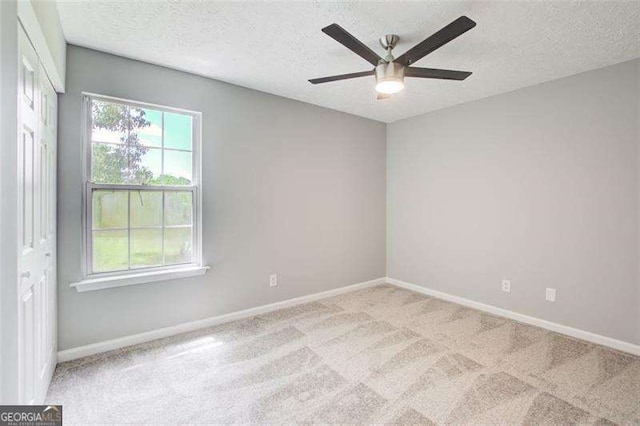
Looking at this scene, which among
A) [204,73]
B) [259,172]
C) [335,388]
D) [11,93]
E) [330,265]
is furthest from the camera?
[330,265]

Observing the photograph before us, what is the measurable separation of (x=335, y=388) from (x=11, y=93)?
89.3 inches

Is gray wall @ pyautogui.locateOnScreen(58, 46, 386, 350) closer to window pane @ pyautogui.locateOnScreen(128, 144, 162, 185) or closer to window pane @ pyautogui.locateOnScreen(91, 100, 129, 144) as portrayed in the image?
window pane @ pyautogui.locateOnScreen(91, 100, 129, 144)

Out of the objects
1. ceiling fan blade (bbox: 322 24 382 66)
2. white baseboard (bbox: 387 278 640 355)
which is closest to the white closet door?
ceiling fan blade (bbox: 322 24 382 66)

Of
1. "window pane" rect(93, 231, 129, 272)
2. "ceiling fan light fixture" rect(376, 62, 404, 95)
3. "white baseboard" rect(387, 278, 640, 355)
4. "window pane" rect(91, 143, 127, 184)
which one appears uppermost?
"ceiling fan light fixture" rect(376, 62, 404, 95)

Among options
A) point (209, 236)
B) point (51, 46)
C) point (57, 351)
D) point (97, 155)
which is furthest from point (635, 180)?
point (57, 351)

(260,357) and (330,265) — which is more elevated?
(330,265)

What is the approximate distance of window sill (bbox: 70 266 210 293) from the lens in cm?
245

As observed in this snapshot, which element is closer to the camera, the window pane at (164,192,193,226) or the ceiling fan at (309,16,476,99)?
the ceiling fan at (309,16,476,99)

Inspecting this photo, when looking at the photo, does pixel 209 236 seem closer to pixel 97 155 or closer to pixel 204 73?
pixel 97 155

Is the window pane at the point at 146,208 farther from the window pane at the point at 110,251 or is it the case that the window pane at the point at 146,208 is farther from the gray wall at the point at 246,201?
the gray wall at the point at 246,201

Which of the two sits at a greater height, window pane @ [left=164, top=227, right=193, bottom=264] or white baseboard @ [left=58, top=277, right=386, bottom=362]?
window pane @ [left=164, top=227, right=193, bottom=264]

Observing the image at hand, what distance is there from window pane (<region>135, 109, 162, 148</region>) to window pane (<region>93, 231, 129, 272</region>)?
832 millimetres

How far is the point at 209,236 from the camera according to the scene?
10.1 ft

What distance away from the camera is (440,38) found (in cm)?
177
